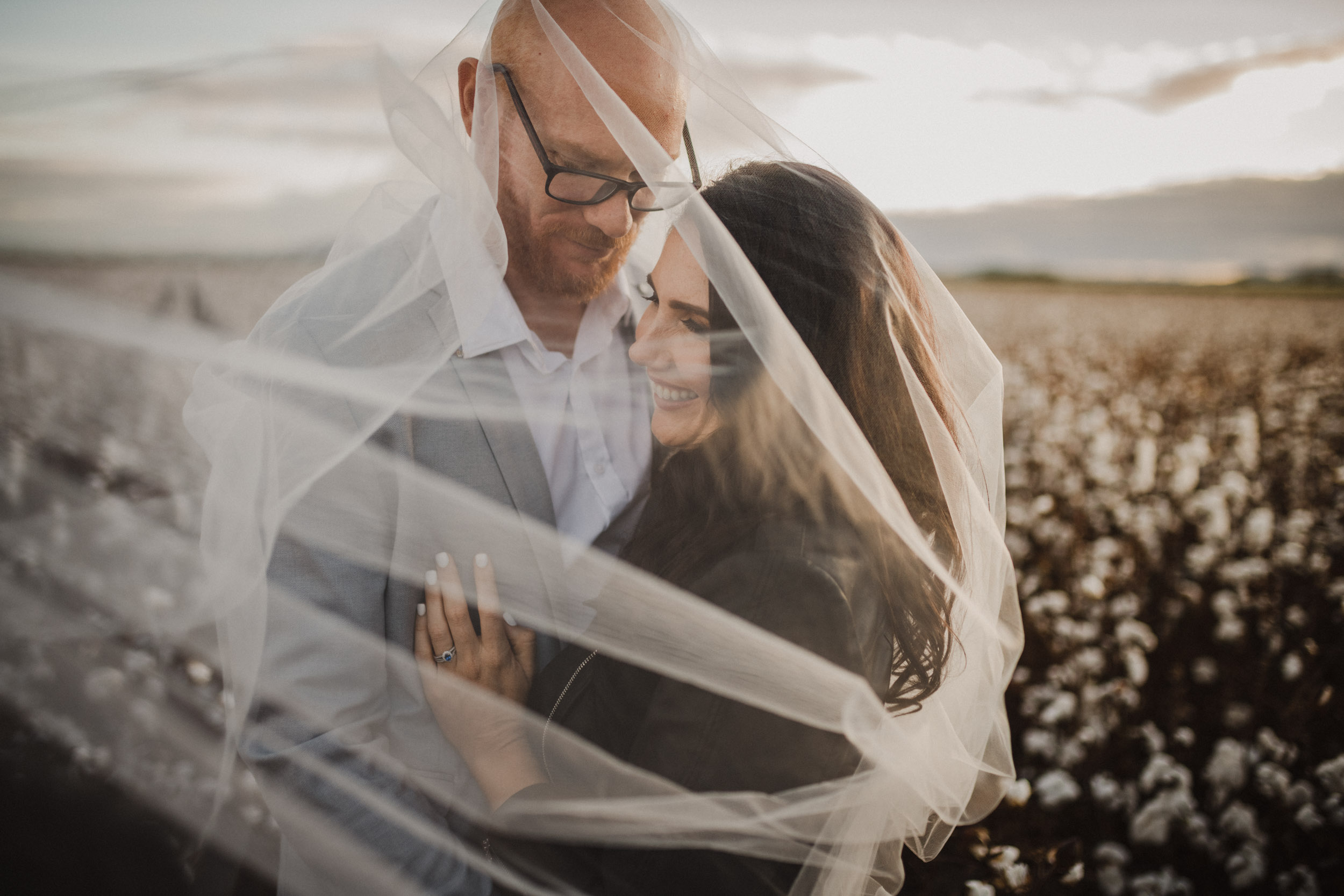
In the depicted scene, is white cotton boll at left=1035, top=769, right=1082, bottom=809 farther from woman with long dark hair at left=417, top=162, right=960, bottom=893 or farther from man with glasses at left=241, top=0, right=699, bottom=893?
man with glasses at left=241, top=0, right=699, bottom=893

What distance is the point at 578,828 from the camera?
1343mm

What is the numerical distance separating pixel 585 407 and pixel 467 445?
0.36m

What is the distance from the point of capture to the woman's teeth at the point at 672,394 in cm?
148

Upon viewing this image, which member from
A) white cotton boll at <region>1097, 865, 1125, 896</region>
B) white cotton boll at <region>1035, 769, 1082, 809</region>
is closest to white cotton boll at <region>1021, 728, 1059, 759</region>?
white cotton boll at <region>1035, 769, 1082, 809</region>

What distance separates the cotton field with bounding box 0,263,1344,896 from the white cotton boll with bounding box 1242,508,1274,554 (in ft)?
0.07

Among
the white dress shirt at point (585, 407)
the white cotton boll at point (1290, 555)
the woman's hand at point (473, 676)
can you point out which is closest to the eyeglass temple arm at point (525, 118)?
the white dress shirt at point (585, 407)

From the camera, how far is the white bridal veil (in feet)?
4.08

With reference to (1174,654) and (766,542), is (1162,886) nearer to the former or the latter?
(1174,654)

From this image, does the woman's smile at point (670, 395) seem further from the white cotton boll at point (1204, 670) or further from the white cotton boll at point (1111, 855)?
the white cotton boll at point (1204, 670)

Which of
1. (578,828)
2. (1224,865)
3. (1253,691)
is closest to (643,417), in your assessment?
(578,828)

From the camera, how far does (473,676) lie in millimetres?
1449

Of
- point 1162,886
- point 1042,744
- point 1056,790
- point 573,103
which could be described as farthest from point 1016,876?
point 573,103

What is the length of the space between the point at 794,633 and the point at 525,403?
0.87 metres

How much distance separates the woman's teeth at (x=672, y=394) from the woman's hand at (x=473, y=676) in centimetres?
54
